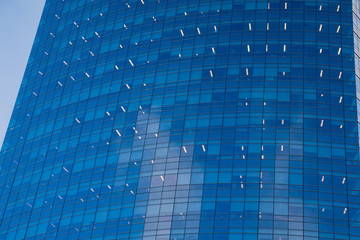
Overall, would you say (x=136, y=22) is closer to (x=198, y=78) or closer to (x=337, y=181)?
(x=198, y=78)

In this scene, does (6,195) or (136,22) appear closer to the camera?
(6,195)

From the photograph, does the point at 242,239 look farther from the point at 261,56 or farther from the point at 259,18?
the point at 259,18

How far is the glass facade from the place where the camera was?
4220 inches

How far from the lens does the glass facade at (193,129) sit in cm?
10719

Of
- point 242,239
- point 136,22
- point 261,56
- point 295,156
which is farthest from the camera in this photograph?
point 136,22

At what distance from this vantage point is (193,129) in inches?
4599

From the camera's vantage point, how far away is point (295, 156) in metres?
111

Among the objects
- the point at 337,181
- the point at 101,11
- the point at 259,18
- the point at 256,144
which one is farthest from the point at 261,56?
the point at 101,11

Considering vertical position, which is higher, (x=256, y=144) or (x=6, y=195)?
(x=256, y=144)

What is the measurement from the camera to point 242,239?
103375 millimetres

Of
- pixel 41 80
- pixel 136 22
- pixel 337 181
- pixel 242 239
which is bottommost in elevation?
pixel 242 239

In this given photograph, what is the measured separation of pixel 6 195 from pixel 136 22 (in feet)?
125

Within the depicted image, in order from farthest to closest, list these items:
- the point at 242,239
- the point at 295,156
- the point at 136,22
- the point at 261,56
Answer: the point at 136,22, the point at 261,56, the point at 295,156, the point at 242,239

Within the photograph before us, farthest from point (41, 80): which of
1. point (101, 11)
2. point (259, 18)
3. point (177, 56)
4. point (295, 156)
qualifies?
point (295, 156)
